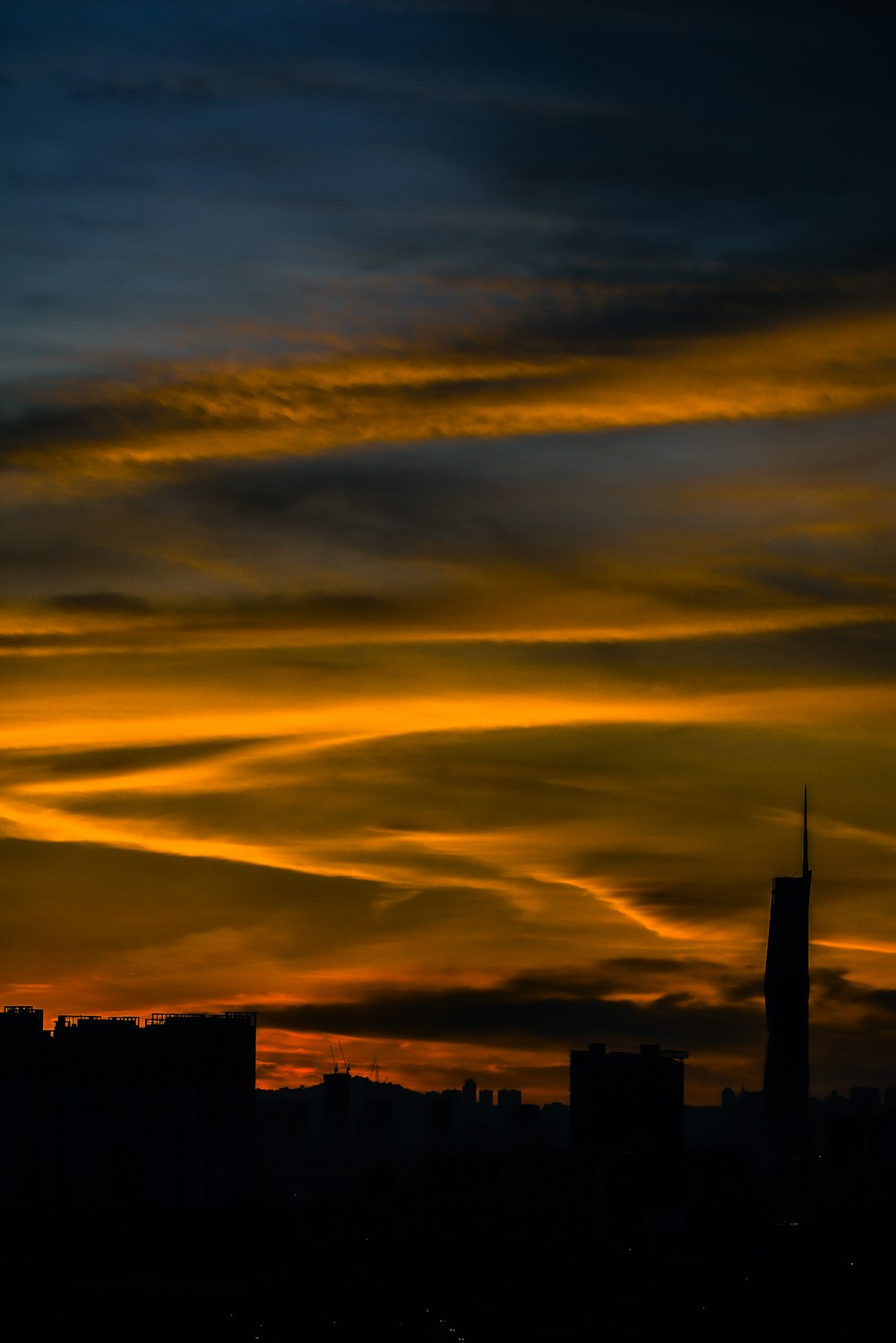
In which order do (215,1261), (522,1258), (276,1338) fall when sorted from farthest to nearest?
(522,1258) < (215,1261) < (276,1338)

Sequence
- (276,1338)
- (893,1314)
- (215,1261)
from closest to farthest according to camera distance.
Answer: (276,1338)
(893,1314)
(215,1261)

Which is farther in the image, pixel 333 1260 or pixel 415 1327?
pixel 333 1260

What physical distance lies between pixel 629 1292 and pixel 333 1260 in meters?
30.2

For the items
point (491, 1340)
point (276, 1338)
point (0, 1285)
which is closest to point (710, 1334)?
point (491, 1340)

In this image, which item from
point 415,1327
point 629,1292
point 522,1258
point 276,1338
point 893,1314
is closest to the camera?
point 276,1338

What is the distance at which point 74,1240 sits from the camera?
181 meters

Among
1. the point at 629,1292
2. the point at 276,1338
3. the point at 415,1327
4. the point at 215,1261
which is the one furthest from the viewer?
the point at 215,1261

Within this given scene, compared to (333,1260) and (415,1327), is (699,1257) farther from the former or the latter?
(415,1327)

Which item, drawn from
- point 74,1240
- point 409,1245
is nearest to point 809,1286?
point 409,1245

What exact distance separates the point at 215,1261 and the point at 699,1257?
45.8m

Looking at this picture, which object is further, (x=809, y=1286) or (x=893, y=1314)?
(x=809, y=1286)

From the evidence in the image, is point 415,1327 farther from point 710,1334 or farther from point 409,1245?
point 409,1245

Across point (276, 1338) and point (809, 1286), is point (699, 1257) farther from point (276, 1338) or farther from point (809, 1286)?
point (276, 1338)

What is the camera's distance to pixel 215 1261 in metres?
177
